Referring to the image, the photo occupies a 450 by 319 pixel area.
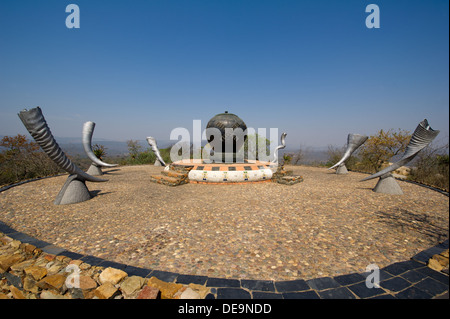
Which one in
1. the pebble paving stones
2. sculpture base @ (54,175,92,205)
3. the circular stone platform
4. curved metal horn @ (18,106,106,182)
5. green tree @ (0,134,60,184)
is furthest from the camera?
green tree @ (0,134,60,184)

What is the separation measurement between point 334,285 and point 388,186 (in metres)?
7.47

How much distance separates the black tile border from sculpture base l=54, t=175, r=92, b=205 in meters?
4.90

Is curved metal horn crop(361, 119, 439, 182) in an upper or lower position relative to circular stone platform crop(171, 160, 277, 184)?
upper

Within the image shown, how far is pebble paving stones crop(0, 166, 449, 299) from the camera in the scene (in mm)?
2717

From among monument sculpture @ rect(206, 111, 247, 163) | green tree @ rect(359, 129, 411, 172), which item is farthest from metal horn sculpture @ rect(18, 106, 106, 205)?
green tree @ rect(359, 129, 411, 172)

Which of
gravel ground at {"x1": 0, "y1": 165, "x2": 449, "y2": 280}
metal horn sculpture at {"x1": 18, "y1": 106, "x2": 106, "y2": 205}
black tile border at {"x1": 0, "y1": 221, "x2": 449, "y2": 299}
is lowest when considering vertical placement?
gravel ground at {"x1": 0, "y1": 165, "x2": 449, "y2": 280}

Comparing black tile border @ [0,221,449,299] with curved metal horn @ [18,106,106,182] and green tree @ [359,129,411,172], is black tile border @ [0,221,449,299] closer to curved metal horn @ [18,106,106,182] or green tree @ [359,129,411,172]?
curved metal horn @ [18,106,106,182]

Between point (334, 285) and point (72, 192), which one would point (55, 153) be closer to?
point (72, 192)

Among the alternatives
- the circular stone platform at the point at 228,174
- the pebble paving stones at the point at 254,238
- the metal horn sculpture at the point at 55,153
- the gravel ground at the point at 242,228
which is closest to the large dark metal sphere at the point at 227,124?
the circular stone platform at the point at 228,174

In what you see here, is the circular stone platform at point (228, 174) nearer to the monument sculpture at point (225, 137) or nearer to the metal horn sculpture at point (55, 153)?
the monument sculpture at point (225, 137)

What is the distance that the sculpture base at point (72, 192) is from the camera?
6480 millimetres

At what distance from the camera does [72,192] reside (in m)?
6.62

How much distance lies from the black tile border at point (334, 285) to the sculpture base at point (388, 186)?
583 centimetres

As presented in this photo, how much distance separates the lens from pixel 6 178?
420 inches
